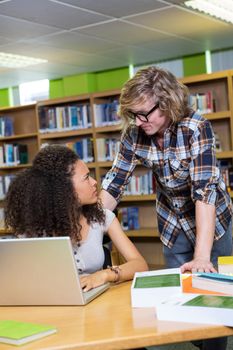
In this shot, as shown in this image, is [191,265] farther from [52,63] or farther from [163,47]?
[52,63]

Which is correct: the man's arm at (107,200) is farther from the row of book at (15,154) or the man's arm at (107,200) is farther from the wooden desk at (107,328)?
the row of book at (15,154)

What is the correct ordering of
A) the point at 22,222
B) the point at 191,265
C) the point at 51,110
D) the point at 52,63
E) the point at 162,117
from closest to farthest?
the point at 191,265
the point at 22,222
the point at 162,117
the point at 51,110
the point at 52,63

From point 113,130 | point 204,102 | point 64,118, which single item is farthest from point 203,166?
point 64,118

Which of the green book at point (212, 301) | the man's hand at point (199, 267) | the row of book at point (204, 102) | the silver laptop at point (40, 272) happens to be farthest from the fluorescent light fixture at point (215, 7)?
the green book at point (212, 301)

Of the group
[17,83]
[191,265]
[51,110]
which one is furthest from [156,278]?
[17,83]

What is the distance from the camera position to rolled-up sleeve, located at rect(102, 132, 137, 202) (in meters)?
2.39

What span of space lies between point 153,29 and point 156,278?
466cm

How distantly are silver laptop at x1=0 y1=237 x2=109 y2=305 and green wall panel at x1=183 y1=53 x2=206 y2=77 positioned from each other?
6.63 m

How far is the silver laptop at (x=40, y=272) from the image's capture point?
1.57 meters

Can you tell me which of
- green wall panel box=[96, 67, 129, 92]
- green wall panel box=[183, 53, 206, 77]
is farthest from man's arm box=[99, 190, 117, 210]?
green wall panel box=[96, 67, 129, 92]

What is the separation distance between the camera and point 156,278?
162 cm

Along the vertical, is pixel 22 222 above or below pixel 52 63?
below

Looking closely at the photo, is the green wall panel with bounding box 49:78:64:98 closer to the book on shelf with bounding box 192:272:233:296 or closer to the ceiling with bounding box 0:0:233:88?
the ceiling with bounding box 0:0:233:88

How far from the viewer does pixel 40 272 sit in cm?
161
